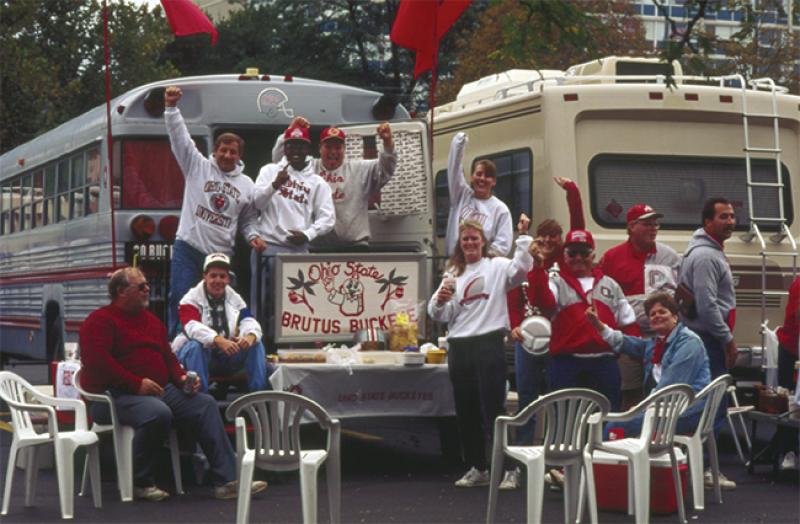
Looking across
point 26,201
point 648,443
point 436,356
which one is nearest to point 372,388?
point 436,356

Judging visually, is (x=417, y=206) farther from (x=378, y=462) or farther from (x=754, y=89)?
(x=754, y=89)

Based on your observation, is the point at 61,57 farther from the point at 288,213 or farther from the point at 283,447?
the point at 283,447

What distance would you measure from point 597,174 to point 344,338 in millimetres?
3299

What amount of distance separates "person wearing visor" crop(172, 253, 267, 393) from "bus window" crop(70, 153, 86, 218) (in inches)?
201

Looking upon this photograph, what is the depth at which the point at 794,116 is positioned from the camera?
15969mm

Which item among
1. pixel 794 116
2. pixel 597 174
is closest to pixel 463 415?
pixel 597 174

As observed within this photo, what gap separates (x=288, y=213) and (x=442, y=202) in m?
4.52

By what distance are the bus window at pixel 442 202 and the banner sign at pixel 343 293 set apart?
149 inches

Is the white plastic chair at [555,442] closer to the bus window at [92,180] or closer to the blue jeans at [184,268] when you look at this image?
the blue jeans at [184,268]

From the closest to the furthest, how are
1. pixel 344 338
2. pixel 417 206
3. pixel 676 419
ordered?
pixel 676 419
pixel 344 338
pixel 417 206

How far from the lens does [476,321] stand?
11.7m

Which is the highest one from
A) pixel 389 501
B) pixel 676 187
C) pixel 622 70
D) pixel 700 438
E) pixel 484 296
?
pixel 622 70

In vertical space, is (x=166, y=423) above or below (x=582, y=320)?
below

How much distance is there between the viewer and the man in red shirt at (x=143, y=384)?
11383 millimetres
